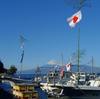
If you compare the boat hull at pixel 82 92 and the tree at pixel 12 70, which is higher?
the tree at pixel 12 70

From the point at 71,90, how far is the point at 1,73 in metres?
19.2

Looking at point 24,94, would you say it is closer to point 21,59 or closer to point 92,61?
point 21,59

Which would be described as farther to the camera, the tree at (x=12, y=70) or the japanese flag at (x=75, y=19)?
the tree at (x=12, y=70)

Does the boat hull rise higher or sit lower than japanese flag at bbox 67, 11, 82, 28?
lower

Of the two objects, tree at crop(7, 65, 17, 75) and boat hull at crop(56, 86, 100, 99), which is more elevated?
tree at crop(7, 65, 17, 75)

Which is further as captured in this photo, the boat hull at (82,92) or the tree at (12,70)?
the tree at (12,70)

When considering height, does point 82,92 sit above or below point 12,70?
below

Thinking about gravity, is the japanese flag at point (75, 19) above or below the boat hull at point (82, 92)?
above

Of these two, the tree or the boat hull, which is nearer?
the boat hull

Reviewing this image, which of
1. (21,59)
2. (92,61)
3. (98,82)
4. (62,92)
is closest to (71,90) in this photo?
(62,92)

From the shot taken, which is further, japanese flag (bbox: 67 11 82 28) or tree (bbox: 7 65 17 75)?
tree (bbox: 7 65 17 75)

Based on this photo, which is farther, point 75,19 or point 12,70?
point 12,70

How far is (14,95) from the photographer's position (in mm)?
38594

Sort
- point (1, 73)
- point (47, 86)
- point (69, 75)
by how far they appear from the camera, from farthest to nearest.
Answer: point (69, 75) < point (47, 86) < point (1, 73)
